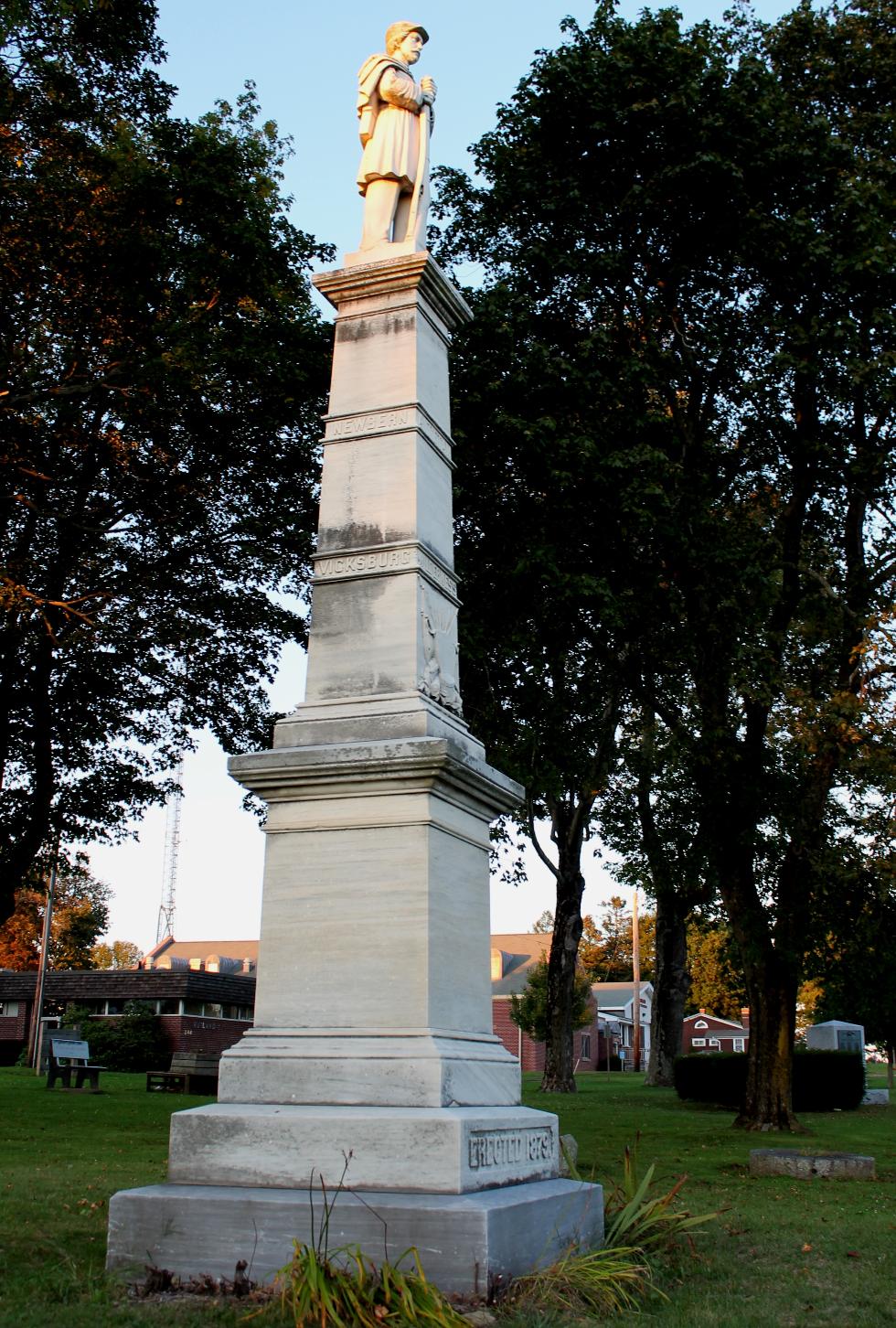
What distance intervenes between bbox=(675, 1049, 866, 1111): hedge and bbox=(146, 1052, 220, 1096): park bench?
11901 millimetres

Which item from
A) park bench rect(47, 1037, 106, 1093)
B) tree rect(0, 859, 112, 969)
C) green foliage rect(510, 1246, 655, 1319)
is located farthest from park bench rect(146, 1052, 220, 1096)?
tree rect(0, 859, 112, 969)

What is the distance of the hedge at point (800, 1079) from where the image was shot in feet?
94.9

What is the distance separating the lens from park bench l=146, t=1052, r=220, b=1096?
25.9m

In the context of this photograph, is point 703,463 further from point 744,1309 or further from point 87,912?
point 87,912

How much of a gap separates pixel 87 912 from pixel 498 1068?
72.8m

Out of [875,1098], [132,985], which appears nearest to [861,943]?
[875,1098]

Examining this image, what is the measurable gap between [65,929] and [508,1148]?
72.0 m

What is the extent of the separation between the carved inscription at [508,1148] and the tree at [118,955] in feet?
265

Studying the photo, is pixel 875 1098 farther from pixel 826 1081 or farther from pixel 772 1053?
pixel 772 1053

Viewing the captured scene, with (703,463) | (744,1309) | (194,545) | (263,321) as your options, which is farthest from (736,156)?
(744,1309)

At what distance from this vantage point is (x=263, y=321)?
18469 mm

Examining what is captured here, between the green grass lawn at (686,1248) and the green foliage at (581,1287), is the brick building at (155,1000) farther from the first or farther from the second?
the green foliage at (581,1287)

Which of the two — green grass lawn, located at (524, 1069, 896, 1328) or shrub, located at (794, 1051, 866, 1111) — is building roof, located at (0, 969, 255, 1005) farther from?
green grass lawn, located at (524, 1069, 896, 1328)

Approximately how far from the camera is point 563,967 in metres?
28.9
